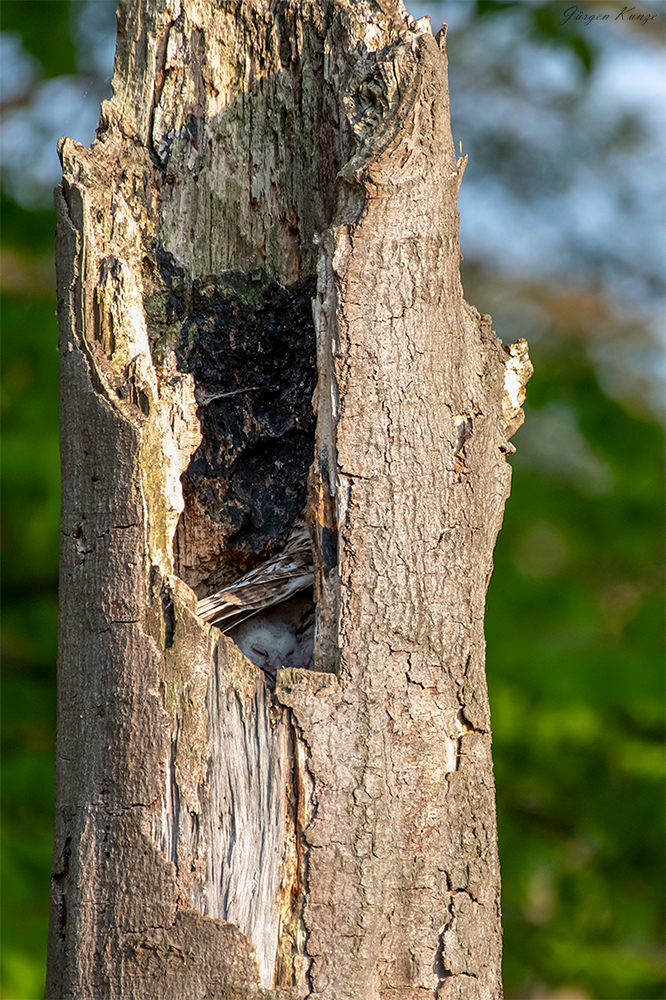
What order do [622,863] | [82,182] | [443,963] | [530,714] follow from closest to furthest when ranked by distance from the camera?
1. [443,963]
2. [82,182]
3. [530,714]
4. [622,863]

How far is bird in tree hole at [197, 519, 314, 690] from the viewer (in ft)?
4.28

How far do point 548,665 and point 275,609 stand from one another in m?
2.60

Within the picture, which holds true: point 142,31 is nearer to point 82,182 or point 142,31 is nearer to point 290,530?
point 82,182

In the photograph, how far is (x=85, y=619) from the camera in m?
1.17

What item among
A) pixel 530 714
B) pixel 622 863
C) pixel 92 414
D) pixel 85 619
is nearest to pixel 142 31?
pixel 92 414

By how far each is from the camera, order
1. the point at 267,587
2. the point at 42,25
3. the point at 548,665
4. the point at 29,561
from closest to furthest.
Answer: the point at 267,587
the point at 548,665
the point at 42,25
the point at 29,561

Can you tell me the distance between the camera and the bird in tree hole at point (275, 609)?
131 centimetres

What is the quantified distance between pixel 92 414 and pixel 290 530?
389 millimetres

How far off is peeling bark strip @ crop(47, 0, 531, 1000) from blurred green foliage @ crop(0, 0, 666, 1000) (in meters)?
2.51

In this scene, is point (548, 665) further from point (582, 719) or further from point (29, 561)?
point (29, 561)

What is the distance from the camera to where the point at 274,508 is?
4.58 ft

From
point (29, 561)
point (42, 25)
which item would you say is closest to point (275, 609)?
point (29, 561)

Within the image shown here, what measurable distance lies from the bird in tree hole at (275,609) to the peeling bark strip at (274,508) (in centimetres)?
6

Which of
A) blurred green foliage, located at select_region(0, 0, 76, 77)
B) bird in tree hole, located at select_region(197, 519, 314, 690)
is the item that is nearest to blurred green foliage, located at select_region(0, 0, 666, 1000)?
blurred green foliage, located at select_region(0, 0, 76, 77)
